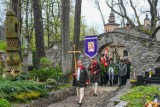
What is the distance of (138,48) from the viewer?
990 inches

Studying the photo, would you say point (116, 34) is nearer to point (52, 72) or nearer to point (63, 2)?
point (63, 2)

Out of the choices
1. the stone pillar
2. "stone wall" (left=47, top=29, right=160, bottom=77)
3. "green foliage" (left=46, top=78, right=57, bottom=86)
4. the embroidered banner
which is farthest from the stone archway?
"green foliage" (left=46, top=78, right=57, bottom=86)

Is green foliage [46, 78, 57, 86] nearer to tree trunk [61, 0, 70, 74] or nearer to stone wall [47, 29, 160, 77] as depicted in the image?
tree trunk [61, 0, 70, 74]

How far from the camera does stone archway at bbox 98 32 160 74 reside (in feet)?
81.6

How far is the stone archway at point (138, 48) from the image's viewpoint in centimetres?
2486

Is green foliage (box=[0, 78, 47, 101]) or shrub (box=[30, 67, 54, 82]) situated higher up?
shrub (box=[30, 67, 54, 82])

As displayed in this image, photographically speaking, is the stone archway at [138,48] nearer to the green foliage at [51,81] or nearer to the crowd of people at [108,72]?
the crowd of people at [108,72]

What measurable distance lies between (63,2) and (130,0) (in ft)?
64.8

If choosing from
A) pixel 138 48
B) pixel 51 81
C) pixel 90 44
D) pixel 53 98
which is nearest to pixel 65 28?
pixel 90 44

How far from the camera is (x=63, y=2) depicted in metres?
17.7

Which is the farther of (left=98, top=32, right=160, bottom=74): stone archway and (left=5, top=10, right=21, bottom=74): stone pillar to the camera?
(left=98, top=32, right=160, bottom=74): stone archway

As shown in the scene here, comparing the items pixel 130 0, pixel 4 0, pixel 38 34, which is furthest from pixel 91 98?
pixel 4 0

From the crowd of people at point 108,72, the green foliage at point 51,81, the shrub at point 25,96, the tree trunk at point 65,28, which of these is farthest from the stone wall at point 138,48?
Result: the shrub at point 25,96

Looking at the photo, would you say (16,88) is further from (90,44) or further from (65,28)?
(90,44)
